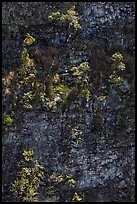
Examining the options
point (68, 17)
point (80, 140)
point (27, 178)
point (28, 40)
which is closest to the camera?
point (27, 178)

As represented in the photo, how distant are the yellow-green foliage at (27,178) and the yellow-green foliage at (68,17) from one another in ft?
14.9

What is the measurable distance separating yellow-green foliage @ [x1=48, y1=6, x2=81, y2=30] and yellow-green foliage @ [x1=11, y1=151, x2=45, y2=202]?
14.9ft

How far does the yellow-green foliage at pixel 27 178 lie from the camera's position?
12.4 m

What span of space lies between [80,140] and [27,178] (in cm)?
205

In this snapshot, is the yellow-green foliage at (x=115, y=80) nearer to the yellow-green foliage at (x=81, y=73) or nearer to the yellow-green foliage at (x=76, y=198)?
the yellow-green foliage at (x=81, y=73)

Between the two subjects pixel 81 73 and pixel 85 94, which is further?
pixel 81 73

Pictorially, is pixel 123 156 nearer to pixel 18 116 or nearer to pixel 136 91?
pixel 136 91

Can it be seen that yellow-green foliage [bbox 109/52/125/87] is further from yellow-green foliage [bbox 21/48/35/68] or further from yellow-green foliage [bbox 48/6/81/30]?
yellow-green foliage [bbox 21/48/35/68]

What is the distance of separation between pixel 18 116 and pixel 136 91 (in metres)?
4.01

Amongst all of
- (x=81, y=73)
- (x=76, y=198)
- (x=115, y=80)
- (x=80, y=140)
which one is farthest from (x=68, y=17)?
(x=76, y=198)

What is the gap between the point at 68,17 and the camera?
44.8ft

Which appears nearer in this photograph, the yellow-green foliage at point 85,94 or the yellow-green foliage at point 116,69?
the yellow-green foliage at point 85,94

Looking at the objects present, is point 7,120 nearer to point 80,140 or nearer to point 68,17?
point 80,140

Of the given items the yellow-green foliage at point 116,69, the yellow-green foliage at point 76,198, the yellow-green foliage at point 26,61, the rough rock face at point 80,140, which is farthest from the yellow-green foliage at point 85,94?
the yellow-green foliage at point 76,198
